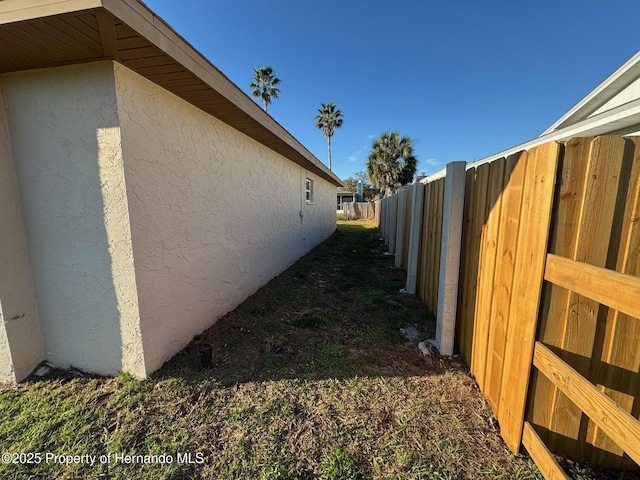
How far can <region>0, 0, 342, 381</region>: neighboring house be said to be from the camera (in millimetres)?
2096

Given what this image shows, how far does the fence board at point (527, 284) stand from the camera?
1.45 m

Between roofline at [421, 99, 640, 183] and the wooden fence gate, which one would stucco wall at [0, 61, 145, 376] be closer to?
the wooden fence gate

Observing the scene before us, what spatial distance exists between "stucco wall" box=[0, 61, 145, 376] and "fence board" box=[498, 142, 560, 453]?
3119 millimetres

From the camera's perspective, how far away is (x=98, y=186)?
234 centimetres

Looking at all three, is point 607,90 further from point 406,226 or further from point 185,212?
point 185,212

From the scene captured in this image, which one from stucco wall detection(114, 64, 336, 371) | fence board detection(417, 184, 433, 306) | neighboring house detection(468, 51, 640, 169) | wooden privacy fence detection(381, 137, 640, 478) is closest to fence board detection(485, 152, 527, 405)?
wooden privacy fence detection(381, 137, 640, 478)

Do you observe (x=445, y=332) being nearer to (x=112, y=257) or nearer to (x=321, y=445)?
(x=321, y=445)

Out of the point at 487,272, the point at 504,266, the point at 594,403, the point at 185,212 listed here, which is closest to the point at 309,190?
the point at 185,212

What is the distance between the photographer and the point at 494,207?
6.97ft

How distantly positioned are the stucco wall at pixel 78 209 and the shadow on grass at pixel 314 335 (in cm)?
76

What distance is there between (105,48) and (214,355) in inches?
118

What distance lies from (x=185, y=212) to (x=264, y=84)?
28380 mm

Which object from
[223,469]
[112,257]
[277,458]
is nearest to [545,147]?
[277,458]

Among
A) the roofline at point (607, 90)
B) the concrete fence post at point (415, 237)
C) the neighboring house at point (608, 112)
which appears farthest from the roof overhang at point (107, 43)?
the roofline at point (607, 90)
